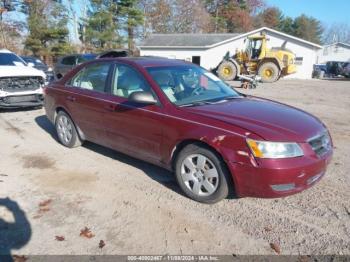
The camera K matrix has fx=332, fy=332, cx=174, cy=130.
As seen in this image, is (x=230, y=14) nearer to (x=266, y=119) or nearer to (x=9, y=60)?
(x=9, y=60)

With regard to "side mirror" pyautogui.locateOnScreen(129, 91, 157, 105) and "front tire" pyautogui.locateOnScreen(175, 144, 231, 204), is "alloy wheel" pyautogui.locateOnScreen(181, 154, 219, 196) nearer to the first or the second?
"front tire" pyautogui.locateOnScreen(175, 144, 231, 204)

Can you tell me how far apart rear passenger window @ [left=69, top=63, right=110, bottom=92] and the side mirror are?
1.04 meters

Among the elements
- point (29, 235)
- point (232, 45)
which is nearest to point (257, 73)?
point (232, 45)

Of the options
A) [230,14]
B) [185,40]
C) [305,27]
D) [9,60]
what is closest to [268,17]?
[305,27]

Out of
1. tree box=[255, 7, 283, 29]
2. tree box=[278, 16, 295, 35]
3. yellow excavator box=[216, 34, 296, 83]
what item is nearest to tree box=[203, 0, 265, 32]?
tree box=[255, 7, 283, 29]

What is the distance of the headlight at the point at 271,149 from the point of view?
11.0ft

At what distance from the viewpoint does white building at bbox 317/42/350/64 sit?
159ft

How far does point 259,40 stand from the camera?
74.8ft

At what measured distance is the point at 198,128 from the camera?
373 centimetres

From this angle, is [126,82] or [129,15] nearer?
[126,82]

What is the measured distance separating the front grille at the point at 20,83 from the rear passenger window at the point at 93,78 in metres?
3.78

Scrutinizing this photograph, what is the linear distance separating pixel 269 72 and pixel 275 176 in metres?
20.4

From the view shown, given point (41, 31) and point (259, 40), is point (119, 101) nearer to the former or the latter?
point (259, 40)

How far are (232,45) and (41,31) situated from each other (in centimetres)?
1898
